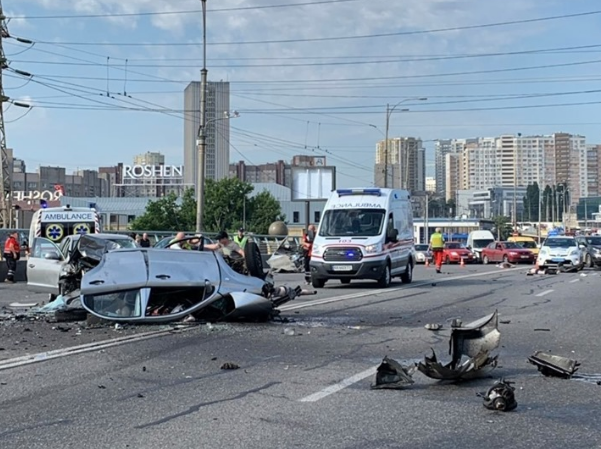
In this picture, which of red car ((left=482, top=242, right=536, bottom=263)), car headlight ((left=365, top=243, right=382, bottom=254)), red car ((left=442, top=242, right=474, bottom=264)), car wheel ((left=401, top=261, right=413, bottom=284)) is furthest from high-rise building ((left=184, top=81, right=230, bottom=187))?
car headlight ((left=365, top=243, right=382, bottom=254))

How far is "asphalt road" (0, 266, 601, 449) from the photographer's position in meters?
6.05

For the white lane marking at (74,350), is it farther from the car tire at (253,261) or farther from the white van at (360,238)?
the white van at (360,238)

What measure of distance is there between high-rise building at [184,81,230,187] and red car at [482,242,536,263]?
187ft

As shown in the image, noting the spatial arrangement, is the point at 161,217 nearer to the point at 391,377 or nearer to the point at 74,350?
the point at 74,350

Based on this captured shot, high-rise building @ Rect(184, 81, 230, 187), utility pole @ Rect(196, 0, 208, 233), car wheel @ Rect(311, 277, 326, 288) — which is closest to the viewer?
car wheel @ Rect(311, 277, 326, 288)

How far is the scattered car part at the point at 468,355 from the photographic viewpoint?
816 centimetres

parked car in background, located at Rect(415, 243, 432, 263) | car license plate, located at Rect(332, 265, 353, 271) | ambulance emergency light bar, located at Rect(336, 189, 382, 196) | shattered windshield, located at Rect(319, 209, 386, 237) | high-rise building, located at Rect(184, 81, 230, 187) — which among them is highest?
high-rise building, located at Rect(184, 81, 230, 187)

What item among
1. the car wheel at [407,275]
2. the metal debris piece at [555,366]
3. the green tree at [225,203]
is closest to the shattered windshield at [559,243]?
the car wheel at [407,275]

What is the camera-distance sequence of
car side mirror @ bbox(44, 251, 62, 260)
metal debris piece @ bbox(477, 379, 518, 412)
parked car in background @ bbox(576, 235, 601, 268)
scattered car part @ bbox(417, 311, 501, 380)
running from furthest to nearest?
parked car in background @ bbox(576, 235, 601, 268) < car side mirror @ bbox(44, 251, 62, 260) < scattered car part @ bbox(417, 311, 501, 380) < metal debris piece @ bbox(477, 379, 518, 412)

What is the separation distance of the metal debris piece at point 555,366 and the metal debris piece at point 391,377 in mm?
1517

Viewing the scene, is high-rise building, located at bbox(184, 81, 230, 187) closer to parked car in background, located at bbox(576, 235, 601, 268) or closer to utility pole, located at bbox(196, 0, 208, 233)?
utility pole, located at bbox(196, 0, 208, 233)

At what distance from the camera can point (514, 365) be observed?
9.27 metres

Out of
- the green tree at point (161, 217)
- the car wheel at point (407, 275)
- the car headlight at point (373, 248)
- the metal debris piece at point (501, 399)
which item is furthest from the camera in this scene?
the green tree at point (161, 217)

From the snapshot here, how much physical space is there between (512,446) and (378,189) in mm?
17678
